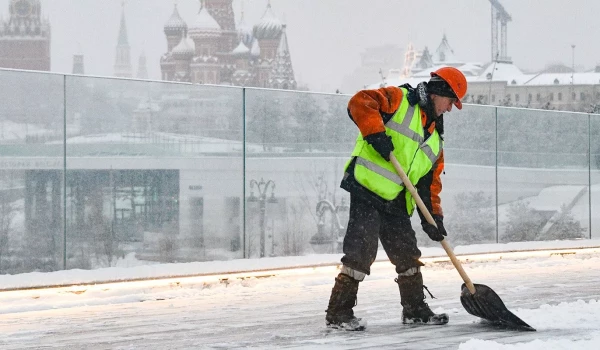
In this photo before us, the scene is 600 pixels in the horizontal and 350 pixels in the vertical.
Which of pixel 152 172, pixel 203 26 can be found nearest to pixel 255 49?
pixel 203 26

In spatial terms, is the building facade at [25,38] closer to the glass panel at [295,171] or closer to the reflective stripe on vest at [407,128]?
the glass panel at [295,171]

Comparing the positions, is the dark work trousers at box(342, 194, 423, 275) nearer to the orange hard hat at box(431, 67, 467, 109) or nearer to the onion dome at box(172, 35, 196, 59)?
the orange hard hat at box(431, 67, 467, 109)

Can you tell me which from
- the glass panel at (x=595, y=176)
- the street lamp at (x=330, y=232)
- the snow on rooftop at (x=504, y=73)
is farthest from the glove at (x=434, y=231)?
the snow on rooftop at (x=504, y=73)

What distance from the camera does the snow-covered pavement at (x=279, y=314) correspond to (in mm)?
5629

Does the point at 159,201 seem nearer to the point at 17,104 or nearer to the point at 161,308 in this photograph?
the point at 17,104

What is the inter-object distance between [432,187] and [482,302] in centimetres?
80

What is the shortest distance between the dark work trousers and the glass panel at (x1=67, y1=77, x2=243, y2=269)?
4509 millimetres

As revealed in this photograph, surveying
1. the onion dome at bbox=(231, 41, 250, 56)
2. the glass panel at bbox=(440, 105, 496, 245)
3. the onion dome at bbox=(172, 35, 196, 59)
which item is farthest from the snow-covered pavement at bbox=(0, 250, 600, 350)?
the onion dome at bbox=(172, 35, 196, 59)

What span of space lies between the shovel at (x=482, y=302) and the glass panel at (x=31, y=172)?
4.67 metres

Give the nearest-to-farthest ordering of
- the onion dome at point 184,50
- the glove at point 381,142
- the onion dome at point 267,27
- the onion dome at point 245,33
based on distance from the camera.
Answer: the glove at point 381,142, the onion dome at point 267,27, the onion dome at point 184,50, the onion dome at point 245,33

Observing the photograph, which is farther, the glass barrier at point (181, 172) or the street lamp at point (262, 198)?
the street lamp at point (262, 198)

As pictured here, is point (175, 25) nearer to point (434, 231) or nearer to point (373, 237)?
point (434, 231)

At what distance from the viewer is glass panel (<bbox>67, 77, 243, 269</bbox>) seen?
1026 cm

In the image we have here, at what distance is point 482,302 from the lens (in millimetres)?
6215
